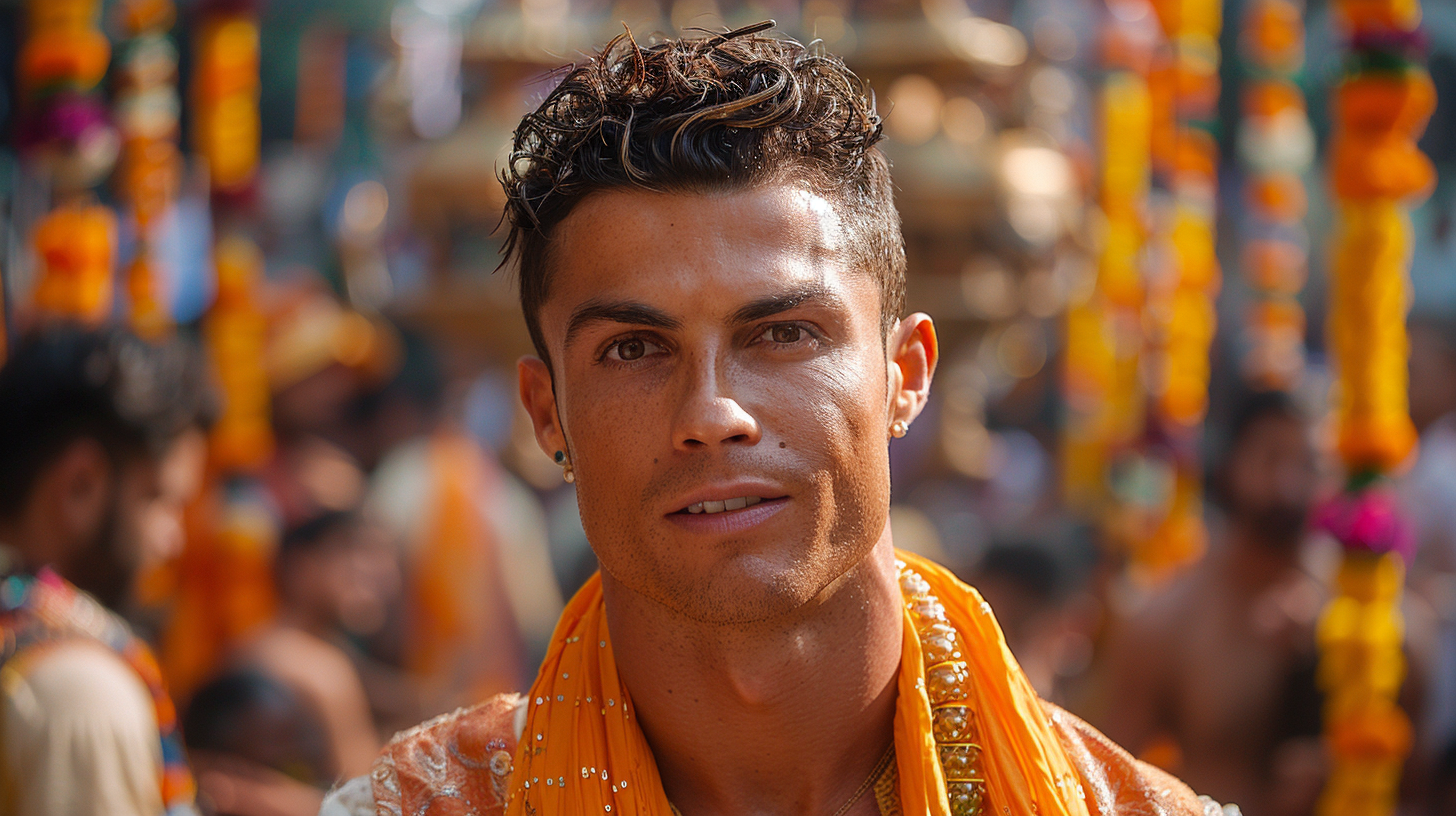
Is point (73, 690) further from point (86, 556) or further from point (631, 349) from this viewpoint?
point (631, 349)

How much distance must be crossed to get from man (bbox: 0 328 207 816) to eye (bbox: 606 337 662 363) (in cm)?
169

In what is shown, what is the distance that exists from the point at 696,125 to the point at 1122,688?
149 inches

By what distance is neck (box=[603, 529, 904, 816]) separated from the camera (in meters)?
1.61

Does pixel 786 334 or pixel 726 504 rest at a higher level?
pixel 786 334

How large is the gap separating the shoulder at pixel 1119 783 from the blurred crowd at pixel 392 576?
52.1 inches

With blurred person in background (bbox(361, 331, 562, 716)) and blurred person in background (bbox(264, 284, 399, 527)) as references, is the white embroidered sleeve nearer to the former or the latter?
blurred person in background (bbox(361, 331, 562, 716))

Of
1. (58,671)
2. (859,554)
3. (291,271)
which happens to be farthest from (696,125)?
(291,271)

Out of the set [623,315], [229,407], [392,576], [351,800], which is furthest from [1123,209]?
[351,800]

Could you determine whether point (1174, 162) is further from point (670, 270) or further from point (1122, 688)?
point (670, 270)

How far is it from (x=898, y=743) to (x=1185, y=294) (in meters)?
4.19

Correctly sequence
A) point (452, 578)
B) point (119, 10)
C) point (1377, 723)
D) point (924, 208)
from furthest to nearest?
1. point (452, 578)
2. point (119, 10)
3. point (924, 208)
4. point (1377, 723)

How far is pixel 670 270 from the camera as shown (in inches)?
60.4

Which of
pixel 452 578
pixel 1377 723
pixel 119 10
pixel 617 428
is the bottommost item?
pixel 452 578

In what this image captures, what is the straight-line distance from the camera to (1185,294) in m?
5.39
